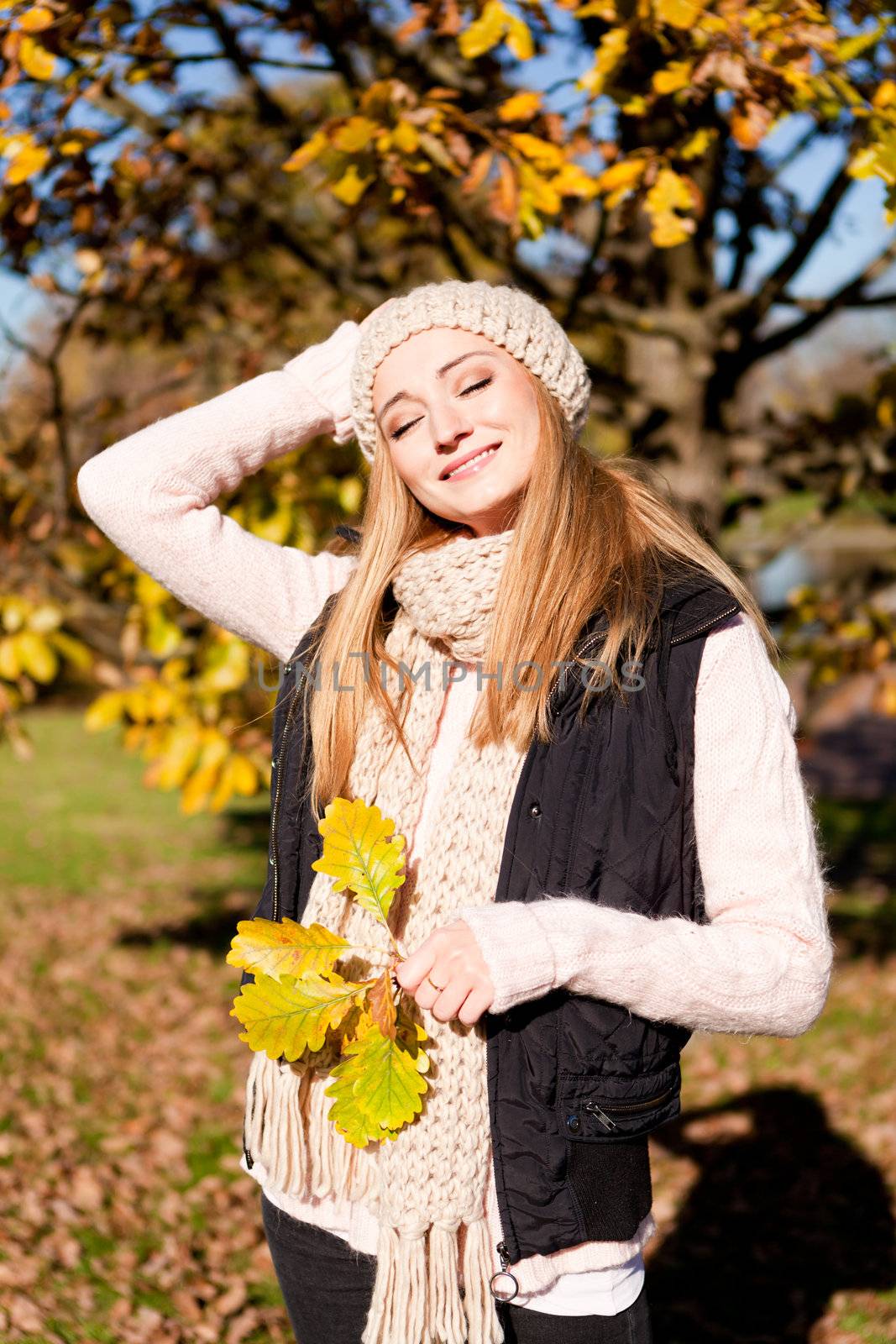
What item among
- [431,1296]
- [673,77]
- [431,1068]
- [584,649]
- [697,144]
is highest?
[673,77]

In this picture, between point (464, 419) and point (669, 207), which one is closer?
point (464, 419)

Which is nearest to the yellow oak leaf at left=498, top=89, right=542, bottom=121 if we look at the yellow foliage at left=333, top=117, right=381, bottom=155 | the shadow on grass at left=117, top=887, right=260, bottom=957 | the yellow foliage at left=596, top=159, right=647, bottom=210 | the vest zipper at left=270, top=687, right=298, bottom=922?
the yellow foliage at left=596, top=159, right=647, bottom=210

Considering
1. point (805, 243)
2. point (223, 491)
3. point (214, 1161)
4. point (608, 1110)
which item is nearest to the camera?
point (608, 1110)

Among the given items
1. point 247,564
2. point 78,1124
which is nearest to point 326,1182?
point 247,564

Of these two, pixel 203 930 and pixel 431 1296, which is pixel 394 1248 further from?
pixel 203 930

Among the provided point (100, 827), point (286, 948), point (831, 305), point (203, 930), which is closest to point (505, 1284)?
point (286, 948)

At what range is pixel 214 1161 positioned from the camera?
14.0 ft

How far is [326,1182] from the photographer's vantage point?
172 cm

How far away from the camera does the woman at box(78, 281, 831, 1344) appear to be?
1.48 m

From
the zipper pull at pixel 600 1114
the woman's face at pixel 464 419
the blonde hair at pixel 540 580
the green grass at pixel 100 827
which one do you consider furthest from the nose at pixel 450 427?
the green grass at pixel 100 827

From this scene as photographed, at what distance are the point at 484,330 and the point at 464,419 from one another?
0.16 m

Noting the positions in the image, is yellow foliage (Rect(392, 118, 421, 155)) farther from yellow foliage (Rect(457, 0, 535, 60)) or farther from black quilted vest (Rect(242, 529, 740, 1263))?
black quilted vest (Rect(242, 529, 740, 1263))

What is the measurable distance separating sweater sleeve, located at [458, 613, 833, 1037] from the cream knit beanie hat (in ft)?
1.88

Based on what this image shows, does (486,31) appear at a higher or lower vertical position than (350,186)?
higher
